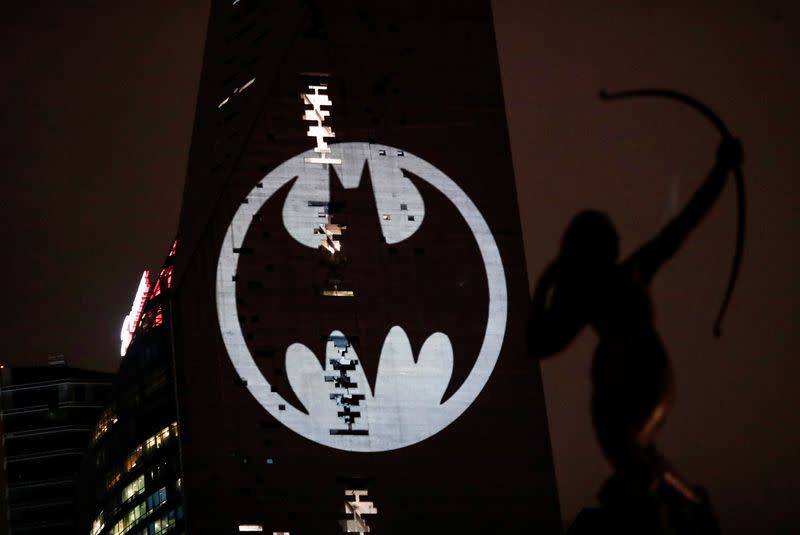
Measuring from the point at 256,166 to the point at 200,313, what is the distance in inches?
314

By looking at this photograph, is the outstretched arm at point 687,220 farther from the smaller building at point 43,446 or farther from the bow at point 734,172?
the smaller building at point 43,446

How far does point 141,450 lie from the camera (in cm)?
9444

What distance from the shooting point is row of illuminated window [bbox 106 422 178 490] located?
89375 mm

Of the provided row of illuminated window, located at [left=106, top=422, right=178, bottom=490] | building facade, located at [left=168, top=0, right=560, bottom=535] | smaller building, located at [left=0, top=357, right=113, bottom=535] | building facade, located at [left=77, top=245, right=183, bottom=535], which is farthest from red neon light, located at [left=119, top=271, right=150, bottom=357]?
smaller building, located at [left=0, top=357, right=113, bottom=535]

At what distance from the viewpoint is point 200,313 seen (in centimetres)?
7612

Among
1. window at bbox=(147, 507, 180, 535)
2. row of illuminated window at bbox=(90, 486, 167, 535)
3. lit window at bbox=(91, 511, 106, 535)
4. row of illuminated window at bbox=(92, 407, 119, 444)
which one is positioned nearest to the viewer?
window at bbox=(147, 507, 180, 535)

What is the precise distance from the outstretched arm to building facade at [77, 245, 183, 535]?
74182 millimetres

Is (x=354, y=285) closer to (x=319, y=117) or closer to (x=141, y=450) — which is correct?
(x=319, y=117)

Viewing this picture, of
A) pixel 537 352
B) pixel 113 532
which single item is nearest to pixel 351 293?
pixel 113 532

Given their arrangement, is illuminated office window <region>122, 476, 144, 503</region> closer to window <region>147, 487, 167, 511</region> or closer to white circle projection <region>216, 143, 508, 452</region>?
window <region>147, 487, 167, 511</region>

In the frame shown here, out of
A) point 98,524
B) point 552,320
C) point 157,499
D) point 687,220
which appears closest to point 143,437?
point 157,499

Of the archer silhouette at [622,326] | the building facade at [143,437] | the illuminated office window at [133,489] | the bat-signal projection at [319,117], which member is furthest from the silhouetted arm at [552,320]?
the illuminated office window at [133,489]

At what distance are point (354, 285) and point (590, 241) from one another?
66679mm

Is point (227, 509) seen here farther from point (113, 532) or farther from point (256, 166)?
point (113, 532)
